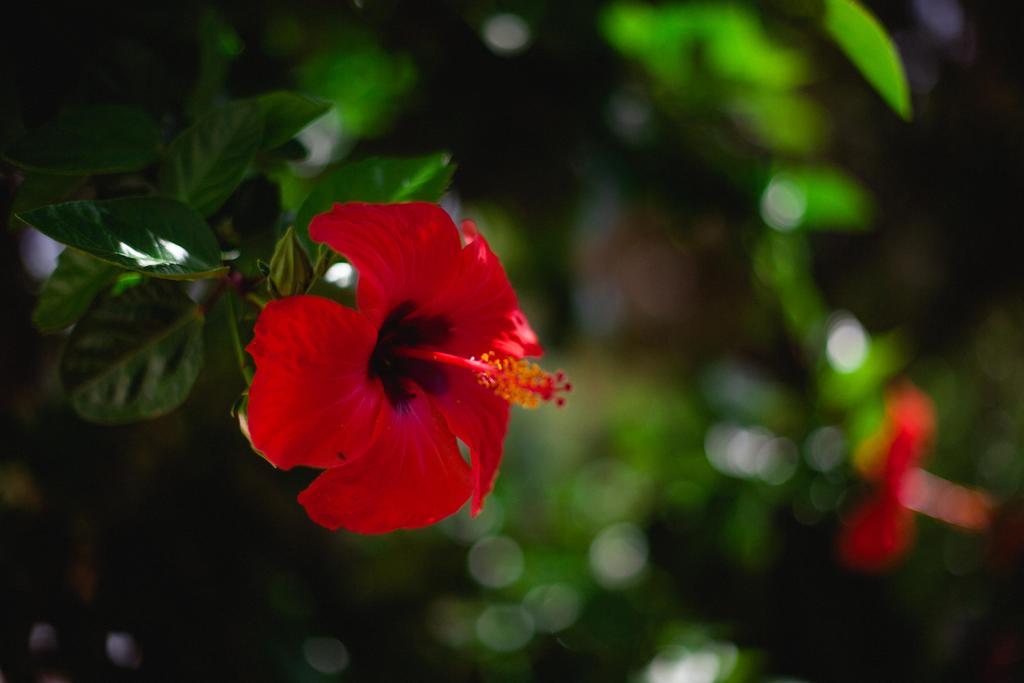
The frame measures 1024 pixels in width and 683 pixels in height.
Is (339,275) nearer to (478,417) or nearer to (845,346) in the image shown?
(478,417)

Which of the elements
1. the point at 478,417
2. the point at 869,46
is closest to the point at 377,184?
the point at 478,417

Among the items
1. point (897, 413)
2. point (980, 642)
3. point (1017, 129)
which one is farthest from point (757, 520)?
point (1017, 129)

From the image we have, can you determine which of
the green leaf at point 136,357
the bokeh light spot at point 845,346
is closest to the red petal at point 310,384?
the green leaf at point 136,357

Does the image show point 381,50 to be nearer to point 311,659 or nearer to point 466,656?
point 311,659

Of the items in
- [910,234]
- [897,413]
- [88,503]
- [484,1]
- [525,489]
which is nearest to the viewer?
[88,503]

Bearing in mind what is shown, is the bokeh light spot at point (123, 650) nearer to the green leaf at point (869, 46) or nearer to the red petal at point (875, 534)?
the green leaf at point (869, 46)

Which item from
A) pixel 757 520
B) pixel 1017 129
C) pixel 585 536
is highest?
pixel 1017 129
